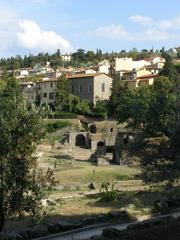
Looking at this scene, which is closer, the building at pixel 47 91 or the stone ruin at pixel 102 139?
the stone ruin at pixel 102 139

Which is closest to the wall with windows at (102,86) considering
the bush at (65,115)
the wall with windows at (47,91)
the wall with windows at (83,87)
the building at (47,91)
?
the wall with windows at (83,87)

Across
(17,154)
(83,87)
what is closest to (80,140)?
(83,87)

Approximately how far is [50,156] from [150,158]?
2111 inches

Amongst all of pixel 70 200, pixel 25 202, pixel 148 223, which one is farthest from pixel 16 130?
pixel 70 200

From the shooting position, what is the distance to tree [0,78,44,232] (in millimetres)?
18391

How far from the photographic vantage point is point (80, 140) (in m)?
92.2

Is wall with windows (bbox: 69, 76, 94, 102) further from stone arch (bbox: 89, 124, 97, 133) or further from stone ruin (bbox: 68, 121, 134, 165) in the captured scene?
stone ruin (bbox: 68, 121, 134, 165)

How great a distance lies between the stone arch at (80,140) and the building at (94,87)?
2067 cm

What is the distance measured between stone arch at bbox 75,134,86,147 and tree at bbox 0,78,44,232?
236 feet

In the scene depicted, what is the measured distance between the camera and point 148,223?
71.2ft

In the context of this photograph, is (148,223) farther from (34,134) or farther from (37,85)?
(37,85)

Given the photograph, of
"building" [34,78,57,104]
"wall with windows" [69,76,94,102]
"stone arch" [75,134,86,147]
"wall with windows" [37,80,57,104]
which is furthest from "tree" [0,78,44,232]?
"wall with windows" [37,80,57,104]

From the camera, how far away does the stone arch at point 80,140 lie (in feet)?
299

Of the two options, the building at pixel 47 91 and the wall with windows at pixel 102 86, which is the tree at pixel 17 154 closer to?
the wall with windows at pixel 102 86
